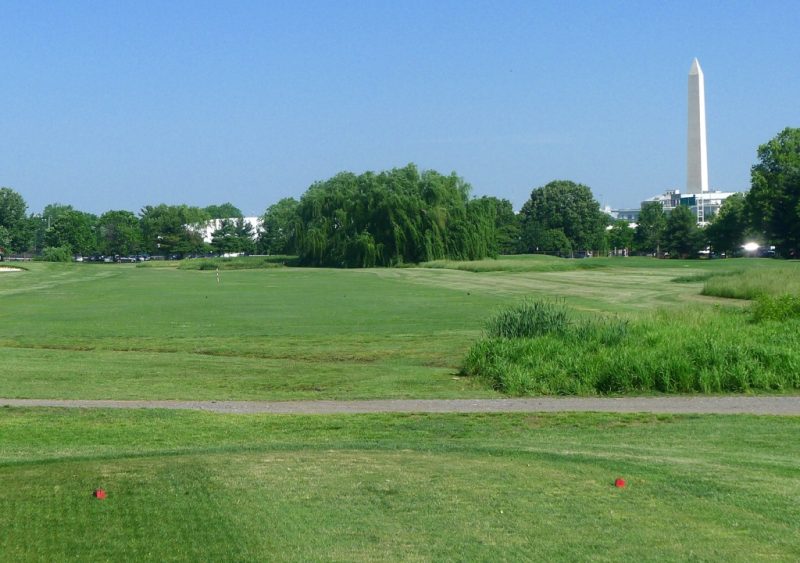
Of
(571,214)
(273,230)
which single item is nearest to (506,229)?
(571,214)

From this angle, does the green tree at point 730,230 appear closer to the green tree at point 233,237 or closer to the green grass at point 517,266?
the green grass at point 517,266

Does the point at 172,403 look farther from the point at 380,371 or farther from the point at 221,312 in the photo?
the point at 221,312

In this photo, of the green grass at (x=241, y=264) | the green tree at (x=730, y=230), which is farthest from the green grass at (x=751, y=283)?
the green tree at (x=730, y=230)

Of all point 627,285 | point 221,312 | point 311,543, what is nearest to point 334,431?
point 311,543

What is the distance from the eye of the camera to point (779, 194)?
116 m

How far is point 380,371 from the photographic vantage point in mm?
21828

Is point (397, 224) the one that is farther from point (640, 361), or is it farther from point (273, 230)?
point (640, 361)

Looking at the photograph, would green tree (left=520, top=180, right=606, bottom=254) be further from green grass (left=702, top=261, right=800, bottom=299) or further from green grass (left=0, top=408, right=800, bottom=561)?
green grass (left=0, top=408, right=800, bottom=561)

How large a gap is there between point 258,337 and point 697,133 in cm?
13412

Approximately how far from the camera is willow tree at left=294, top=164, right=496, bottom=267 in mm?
109812

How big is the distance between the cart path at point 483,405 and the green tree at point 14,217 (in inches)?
6449

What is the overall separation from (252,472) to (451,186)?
108019mm

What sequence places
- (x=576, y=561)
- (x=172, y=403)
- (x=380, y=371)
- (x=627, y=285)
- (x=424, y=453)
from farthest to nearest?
(x=627, y=285)
(x=380, y=371)
(x=172, y=403)
(x=424, y=453)
(x=576, y=561)

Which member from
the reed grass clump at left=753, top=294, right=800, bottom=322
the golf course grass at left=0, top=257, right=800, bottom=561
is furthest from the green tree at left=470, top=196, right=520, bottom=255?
the golf course grass at left=0, top=257, right=800, bottom=561
